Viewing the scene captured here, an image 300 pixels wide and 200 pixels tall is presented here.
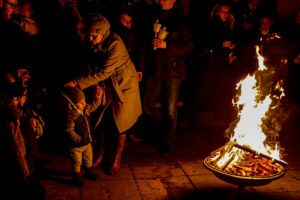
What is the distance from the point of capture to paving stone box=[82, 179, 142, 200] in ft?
13.8

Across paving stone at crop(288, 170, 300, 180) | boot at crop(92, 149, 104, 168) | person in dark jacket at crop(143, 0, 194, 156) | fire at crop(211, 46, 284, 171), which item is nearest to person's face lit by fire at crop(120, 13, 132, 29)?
person in dark jacket at crop(143, 0, 194, 156)

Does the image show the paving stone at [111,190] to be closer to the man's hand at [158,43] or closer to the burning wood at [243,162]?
the burning wood at [243,162]

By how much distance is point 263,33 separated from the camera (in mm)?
6395

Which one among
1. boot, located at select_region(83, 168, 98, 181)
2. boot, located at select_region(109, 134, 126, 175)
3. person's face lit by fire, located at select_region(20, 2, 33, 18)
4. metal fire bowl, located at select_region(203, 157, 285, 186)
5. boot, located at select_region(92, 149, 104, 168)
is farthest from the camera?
person's face lit by fire, located at select_region(20, 2, 33, 18)

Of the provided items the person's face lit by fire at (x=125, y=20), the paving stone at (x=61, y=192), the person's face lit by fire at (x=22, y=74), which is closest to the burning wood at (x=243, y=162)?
the paving stone at (x=61, y=192)

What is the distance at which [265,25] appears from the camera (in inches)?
251

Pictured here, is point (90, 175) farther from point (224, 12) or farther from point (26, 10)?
point (224, 12)

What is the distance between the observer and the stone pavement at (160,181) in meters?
4.29

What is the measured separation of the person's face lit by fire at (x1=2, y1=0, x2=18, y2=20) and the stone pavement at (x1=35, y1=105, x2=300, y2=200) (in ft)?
8.31

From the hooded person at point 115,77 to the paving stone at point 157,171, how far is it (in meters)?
0.36

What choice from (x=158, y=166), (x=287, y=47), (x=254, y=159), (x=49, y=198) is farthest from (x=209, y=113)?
(x=49, y=198)

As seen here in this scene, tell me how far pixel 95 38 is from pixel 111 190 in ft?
7.36

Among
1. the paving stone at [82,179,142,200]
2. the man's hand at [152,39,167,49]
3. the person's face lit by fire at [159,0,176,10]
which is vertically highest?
the person's face lit by fire at [159,0,176,10]

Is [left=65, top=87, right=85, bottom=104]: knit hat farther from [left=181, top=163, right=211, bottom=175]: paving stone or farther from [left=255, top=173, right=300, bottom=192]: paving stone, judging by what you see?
[left=255, top=173, right=300, bottom=192]: paving stone
